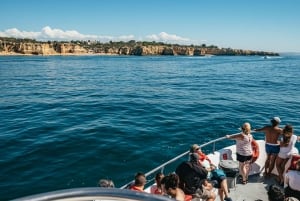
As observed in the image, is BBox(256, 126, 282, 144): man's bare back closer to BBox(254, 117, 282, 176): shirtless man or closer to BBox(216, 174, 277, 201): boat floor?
BBox(254, 117, 282, 176): shirtless man

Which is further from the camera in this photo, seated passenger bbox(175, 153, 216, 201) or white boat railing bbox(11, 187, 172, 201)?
seated passenger bbox(175, 153, 216, 201)

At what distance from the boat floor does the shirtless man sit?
15.7 inches

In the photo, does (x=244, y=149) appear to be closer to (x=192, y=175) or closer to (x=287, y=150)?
(x=287, y=150)

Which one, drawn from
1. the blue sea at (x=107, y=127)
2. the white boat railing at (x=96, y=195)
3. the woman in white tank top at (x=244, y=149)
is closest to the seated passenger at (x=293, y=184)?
the woman in white tank top at (x=244, y=149)

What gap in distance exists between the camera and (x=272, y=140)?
871 cm

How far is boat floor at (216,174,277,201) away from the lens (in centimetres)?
808

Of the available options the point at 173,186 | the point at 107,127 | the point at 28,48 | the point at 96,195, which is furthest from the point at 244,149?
the point at 28,48

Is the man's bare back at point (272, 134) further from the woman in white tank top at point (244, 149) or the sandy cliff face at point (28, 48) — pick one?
the sandy cliff face at point (28, 48)

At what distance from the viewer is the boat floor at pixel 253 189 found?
8078 mm

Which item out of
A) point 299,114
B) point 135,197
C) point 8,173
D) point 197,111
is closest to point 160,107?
point 197,111

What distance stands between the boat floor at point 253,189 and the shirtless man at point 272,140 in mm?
398

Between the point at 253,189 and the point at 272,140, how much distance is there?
4.84 feet

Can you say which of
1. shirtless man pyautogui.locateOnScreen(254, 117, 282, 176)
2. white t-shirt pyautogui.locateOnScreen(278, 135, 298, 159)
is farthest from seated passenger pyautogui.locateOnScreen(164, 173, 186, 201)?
shirtless man pyautogui.locateOnScreen(254, 117, 282, 176)

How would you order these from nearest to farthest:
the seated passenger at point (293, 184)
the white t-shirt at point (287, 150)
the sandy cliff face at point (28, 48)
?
1. the seated passenger at point (293, 184)
2. the white t-shirt at point (287, 150)
3. the sandy cliff face at point (28, 48)
